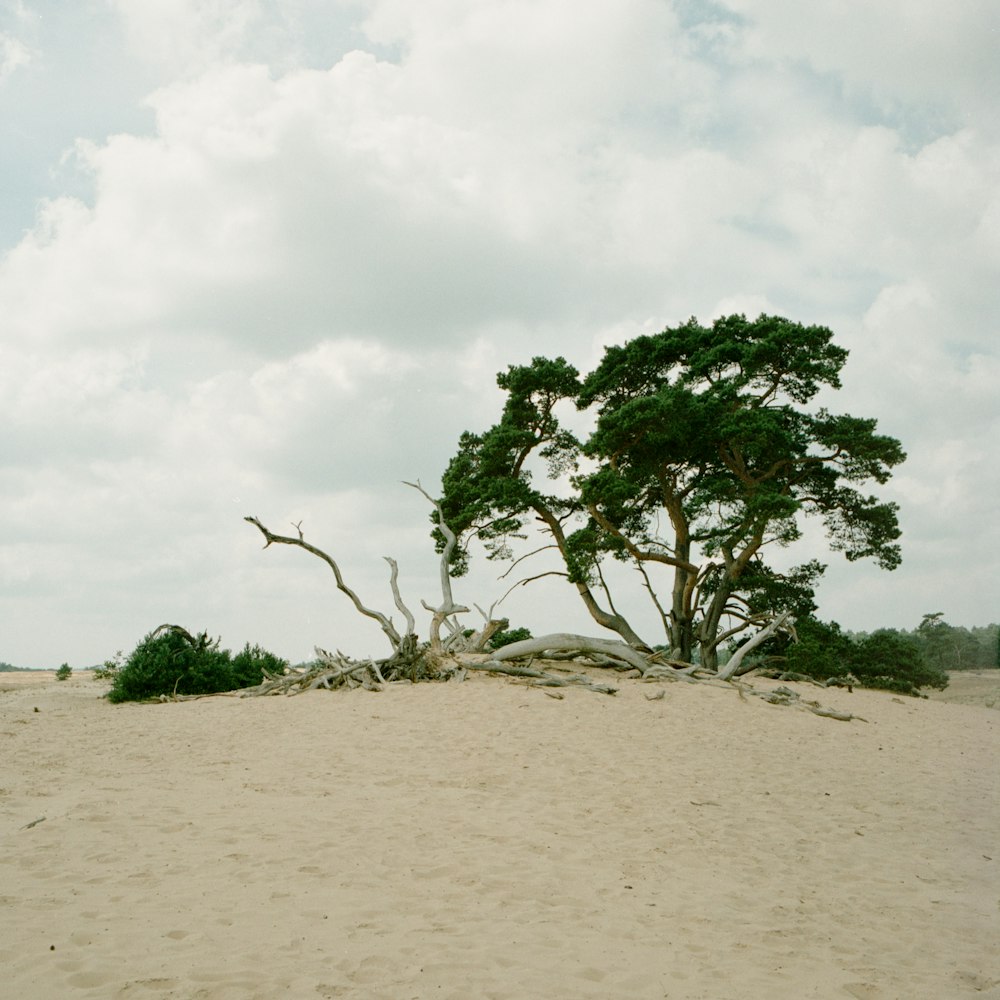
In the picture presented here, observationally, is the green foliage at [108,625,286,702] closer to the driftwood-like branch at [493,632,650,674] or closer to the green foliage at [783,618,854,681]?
the driftwood-like branch at [493,632,650,674]

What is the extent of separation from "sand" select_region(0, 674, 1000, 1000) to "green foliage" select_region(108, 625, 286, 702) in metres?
5.70

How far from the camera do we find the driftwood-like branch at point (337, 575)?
58.9 feet

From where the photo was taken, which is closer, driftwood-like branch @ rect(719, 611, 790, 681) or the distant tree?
driftwood-like branch @ rect(719, 611, 790, 681)

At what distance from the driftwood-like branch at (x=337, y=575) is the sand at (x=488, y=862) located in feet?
14.8

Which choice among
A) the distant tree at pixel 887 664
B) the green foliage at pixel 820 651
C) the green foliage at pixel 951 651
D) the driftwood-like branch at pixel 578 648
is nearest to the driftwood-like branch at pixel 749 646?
the green foliage at pixel 820 651

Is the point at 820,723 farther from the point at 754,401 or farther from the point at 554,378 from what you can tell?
the point at 554,378

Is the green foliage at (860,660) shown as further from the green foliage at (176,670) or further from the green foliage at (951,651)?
the green foliage at (951,651)

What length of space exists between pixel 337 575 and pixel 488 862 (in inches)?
491

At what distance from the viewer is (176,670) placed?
20.2m

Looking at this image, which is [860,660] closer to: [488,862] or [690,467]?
[690,467]

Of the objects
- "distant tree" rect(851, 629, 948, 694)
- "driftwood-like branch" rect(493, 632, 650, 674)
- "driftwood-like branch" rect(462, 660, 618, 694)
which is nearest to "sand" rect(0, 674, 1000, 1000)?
"driftwood-like branch" rect(462, 660, 618, 694)

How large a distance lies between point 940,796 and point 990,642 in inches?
2280

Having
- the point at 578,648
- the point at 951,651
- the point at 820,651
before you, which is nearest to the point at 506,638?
the point at 578,648

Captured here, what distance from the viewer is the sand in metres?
4.91
